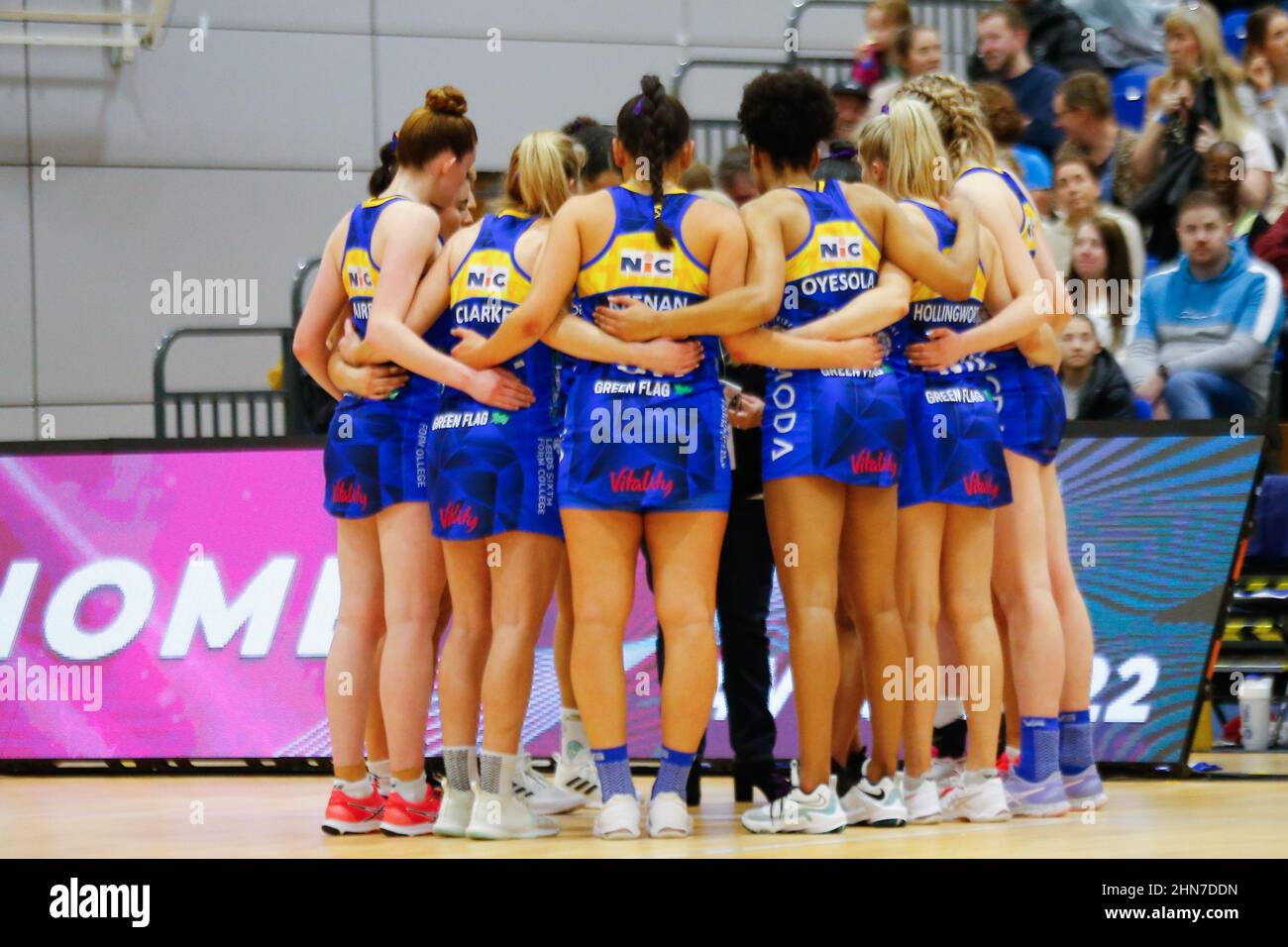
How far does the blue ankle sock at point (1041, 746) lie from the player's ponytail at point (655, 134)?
185cm

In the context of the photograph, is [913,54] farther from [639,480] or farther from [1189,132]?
[639,480]

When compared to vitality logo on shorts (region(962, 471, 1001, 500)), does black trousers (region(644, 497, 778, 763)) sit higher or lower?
→ lower

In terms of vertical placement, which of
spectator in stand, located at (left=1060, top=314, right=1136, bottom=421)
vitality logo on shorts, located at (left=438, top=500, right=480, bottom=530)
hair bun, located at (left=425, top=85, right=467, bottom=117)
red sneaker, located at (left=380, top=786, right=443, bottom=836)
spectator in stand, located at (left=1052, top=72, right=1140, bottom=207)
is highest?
spectator in stand, located at (left=1052, top=72, right=1140, bottom=207)

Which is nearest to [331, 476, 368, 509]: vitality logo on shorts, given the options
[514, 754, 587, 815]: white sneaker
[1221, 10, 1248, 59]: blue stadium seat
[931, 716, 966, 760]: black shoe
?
[514, 754, 587, 815]: white sneaker

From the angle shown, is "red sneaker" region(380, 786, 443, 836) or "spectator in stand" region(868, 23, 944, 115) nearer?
"red sneaker" region(380, 786, 443, 836)

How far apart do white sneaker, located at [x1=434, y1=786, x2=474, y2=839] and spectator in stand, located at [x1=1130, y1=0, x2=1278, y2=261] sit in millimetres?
5281

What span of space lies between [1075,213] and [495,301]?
4.14m

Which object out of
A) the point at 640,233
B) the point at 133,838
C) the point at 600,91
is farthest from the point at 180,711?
the point at 600,91

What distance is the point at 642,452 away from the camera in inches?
183

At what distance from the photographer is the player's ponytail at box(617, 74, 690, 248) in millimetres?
4680

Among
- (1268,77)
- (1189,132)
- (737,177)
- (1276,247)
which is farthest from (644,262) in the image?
(1268,77)

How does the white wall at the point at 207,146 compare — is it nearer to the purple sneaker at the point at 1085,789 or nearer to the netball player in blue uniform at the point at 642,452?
the netball player in blue uniform at the point at 642,452

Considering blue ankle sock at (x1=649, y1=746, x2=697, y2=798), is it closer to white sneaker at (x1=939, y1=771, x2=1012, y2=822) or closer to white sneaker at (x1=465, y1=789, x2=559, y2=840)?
white sneaker at (x1=465, y1=789, x2=559, y2=840)

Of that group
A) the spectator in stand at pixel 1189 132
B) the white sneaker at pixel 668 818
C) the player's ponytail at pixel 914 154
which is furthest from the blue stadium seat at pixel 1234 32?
the white sneaker at pixel 668 818
